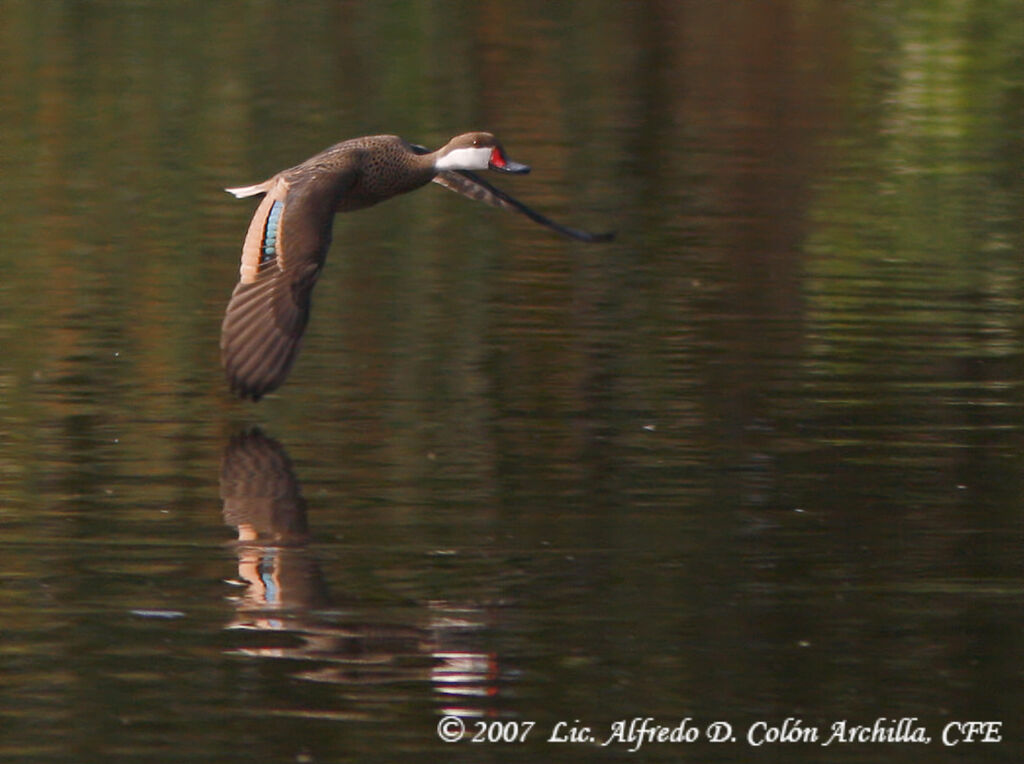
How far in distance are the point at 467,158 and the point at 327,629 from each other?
4.78 m

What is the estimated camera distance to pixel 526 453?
12445 millimetres

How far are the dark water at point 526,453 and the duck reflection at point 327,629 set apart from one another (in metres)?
0.02

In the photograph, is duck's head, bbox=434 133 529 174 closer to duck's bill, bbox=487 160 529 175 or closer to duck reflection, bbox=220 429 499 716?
duck's bill, bbox=487 160 529 175

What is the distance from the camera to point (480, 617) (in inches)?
377

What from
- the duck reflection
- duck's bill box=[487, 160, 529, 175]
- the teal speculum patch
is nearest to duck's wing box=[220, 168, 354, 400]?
the teal speculum patch

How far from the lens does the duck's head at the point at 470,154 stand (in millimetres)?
13695

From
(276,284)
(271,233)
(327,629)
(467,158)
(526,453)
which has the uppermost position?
(467,158)

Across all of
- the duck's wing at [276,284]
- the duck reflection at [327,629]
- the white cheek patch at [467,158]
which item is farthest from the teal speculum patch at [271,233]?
the duck reflection at [327,629]

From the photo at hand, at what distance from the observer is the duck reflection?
8.86 metres

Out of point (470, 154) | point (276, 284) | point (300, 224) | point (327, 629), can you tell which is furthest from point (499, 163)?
point (327, 629)

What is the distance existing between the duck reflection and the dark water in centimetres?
2

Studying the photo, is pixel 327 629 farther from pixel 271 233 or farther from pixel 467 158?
pixel 467 158

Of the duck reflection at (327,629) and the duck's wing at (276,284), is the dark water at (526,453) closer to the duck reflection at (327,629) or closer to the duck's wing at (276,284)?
the duck reflection at (327,629)

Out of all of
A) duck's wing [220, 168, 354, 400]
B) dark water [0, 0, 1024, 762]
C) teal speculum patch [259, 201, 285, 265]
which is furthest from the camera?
teal speculum patch [259, 201, 285, 265]
